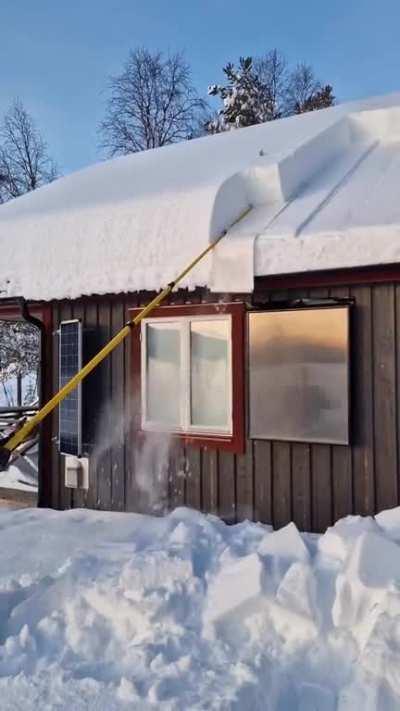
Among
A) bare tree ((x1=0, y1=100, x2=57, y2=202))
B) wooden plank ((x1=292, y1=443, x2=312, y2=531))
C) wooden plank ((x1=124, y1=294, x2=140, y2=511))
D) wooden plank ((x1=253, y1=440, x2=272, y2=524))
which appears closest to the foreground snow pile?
wooden plank ((x1=292, y1=443, x2=312, y2=531))

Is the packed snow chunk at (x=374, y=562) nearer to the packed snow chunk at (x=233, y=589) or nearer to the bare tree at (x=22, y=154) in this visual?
the packed snow chunk at (x=233, y=589)

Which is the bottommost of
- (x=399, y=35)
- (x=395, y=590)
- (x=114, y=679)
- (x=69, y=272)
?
(x=114, y=679)

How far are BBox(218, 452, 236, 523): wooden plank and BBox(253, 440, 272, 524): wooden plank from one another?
22cm

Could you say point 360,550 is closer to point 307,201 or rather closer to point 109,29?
point 307,201

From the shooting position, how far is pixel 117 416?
6.12m

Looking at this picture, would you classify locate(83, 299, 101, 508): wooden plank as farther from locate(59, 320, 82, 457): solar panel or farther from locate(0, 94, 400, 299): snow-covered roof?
locate(0, 94, 400, 299): snow-covered roof

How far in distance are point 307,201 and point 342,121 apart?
4.92 feet

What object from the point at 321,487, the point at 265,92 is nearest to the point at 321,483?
the point at 321,487

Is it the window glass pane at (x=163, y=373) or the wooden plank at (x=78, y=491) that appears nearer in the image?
the window glass pane at (x=163, y=373)

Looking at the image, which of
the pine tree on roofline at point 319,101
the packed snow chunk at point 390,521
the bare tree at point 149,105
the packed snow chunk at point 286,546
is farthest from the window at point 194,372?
the bare tree at point 149,105

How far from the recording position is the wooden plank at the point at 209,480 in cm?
548

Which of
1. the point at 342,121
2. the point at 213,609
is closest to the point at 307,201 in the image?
the point at 342,121

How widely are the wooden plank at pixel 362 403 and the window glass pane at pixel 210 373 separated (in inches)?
42.7

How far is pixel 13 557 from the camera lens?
15.8 feet
